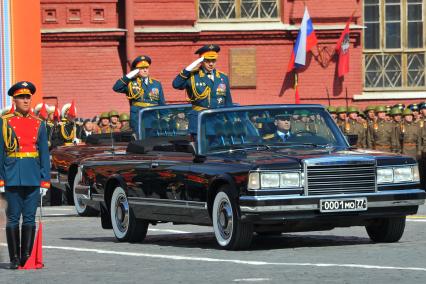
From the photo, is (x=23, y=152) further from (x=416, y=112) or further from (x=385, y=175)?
(x=416, y=112)

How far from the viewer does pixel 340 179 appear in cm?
1538

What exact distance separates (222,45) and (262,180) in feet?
70.2

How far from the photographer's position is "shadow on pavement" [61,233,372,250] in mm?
16242

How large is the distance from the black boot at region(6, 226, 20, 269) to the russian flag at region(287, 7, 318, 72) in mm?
21753

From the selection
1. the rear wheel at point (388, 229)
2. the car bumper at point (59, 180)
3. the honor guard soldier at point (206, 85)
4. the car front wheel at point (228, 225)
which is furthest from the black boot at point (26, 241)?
the car bumper at point (59, 180)

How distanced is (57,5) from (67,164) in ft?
36.7

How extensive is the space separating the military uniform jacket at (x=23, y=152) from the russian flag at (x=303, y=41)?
21.4 metres

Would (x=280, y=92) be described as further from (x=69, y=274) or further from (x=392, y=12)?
(x=69, y=274)

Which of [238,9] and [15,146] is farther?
[238,9]

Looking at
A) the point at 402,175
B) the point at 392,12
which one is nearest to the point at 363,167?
the point at 402,175

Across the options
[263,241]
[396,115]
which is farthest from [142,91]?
[396,115]

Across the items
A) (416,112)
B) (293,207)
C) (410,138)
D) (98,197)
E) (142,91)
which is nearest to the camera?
(293,207)

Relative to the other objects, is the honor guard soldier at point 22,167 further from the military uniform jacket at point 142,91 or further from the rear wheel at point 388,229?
the military uniform jacket at point 142,91

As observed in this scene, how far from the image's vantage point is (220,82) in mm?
19938
